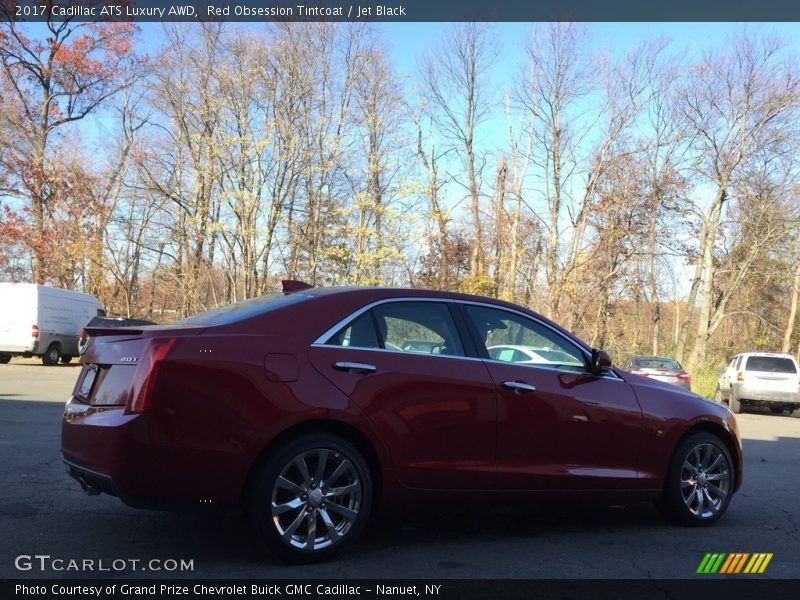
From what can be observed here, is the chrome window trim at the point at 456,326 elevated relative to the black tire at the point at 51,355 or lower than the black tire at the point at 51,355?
elevated

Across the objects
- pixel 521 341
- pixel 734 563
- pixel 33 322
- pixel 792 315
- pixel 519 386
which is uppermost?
pixel 792 315

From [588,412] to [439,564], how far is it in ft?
4.98

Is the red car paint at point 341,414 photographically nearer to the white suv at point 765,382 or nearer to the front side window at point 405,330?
the front side window at point 405,330

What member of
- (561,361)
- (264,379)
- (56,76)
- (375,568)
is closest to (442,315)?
(561,361)

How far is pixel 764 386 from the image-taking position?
61.1 ft

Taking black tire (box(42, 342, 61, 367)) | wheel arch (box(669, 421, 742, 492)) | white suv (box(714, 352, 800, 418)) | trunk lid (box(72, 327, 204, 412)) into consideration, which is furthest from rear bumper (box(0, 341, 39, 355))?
wheel arch (box(669, 421, 742, 492))

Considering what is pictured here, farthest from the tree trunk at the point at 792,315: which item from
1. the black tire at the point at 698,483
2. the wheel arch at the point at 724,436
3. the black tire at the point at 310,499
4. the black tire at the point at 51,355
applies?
the black tire at the point at 310,499

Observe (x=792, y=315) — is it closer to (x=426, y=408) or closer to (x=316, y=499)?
(x=426, y=408)

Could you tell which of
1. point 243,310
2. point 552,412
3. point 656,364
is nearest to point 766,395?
point 656,364

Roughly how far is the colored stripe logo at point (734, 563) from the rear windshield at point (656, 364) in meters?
15.7

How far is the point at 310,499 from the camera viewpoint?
165 inches

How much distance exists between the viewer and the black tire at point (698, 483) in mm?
5438

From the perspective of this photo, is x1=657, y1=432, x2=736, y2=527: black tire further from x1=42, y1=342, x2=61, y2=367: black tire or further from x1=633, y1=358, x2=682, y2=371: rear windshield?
x1=42, y1=342, x2=61, y2=367: black tire

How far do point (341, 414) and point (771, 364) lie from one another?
59.1ft
